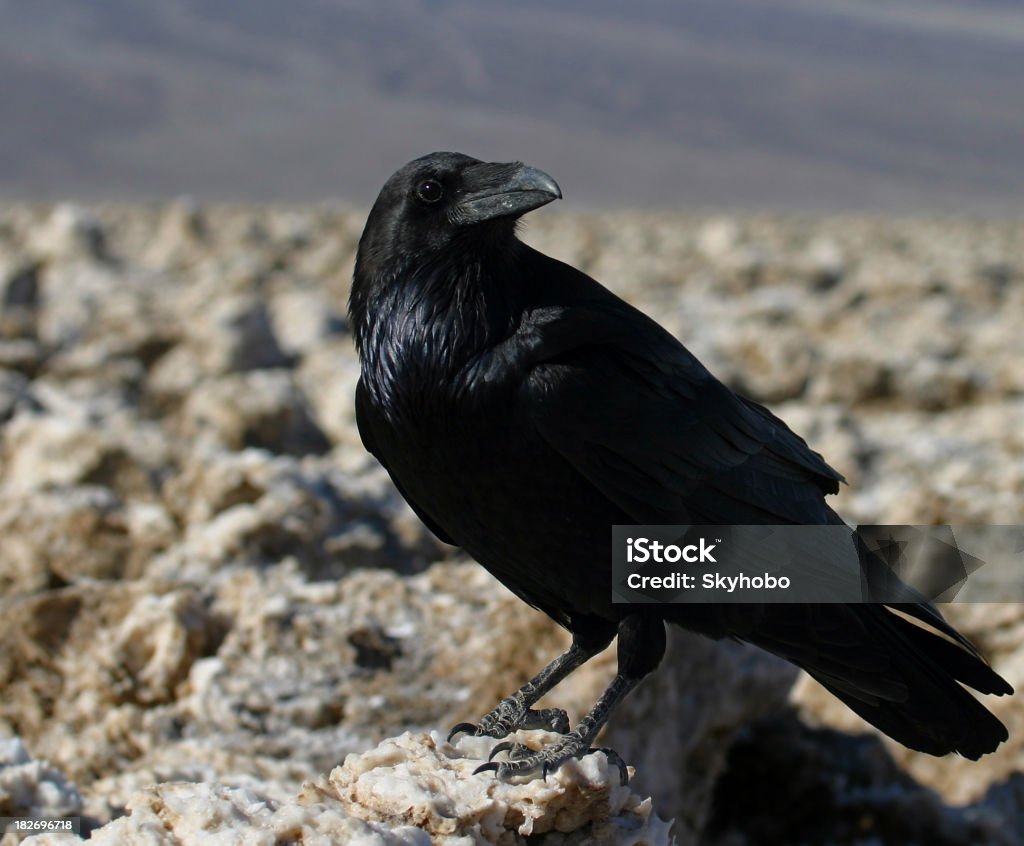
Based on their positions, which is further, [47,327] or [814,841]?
[47,327]

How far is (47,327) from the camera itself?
7.78 m

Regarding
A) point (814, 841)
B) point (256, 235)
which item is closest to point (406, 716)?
point (814, 841)

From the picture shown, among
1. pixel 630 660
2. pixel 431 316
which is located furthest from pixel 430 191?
pixel 630 660

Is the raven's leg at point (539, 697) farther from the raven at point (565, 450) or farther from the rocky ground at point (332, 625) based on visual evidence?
the rocky ground at point (332, 625)

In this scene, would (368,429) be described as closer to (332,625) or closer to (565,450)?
(565,450)

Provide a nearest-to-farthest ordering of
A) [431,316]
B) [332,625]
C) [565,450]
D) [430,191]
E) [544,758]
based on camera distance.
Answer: [544,758]
[565,450]
[431,316]
[430,191]
[332,625]

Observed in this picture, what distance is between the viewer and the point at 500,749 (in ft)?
8.27

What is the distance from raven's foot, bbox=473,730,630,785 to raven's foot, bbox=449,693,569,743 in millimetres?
176

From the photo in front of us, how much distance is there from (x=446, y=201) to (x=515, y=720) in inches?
39.4

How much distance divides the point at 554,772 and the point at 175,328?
518 centimetres

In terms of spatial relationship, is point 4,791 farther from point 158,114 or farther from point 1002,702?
point 158,114

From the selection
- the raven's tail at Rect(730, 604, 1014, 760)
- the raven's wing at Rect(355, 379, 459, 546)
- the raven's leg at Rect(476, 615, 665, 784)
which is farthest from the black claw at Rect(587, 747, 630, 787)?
the raven's wing at Rect(355, 379, 459, 546)

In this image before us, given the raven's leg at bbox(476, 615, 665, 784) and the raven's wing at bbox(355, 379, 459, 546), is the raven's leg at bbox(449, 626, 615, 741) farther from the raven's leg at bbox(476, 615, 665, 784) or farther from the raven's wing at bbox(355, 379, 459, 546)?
the raven's wing at bbox(355, 379, 459, 546)

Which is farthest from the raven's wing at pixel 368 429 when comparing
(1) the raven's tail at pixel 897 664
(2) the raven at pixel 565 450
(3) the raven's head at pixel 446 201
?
(1) the raven's tail at pixel 897 664
